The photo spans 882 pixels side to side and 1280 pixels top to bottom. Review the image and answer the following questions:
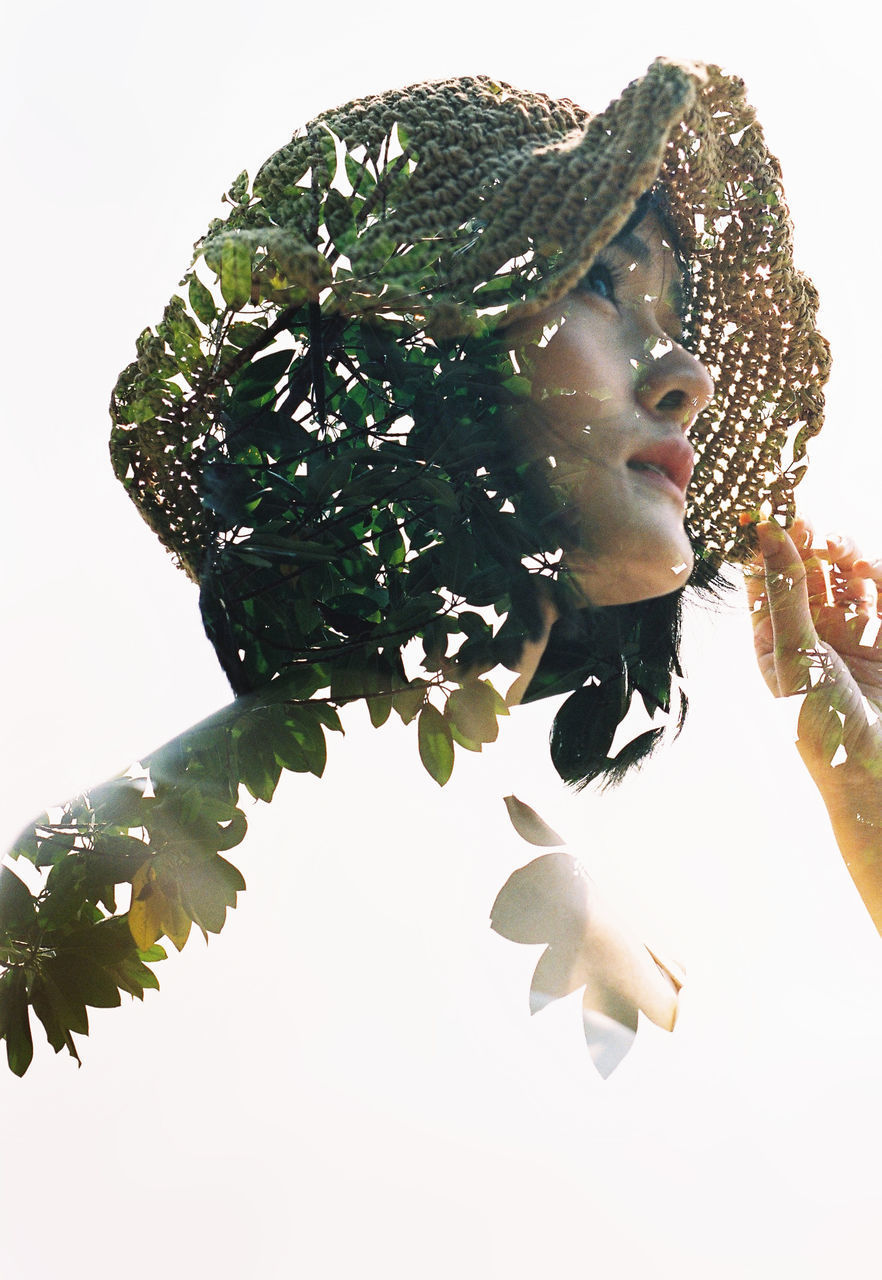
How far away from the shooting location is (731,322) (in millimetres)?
816

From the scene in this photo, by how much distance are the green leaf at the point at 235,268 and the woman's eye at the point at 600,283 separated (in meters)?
0.23

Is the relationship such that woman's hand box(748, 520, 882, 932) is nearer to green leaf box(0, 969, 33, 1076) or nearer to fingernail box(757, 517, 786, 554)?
fingernail box(757, 517, 786, 554)

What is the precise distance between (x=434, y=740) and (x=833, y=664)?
0.40 m

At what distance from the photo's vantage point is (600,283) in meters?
0.69

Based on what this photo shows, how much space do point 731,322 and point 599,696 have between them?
32cm

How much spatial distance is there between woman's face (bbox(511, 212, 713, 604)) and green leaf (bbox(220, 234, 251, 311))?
0.56 ft

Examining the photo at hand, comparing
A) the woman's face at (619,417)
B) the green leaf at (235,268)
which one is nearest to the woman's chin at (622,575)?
the woman's face at (619,417)

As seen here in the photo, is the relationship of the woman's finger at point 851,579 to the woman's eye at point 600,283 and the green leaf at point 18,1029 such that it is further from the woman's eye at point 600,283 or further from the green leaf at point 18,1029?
the green leaf at point 18,1029

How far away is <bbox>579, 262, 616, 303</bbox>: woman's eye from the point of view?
685 millimetres

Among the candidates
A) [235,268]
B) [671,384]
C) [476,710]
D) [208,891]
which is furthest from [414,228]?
[208,891]

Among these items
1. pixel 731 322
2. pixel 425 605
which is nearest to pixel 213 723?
pixel 425 605

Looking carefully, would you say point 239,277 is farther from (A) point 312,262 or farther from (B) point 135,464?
(B) point 135,464

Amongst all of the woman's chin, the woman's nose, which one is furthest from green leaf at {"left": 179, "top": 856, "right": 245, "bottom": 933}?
the woman's nose

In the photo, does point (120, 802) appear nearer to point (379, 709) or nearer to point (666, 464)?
point (379, 709)
